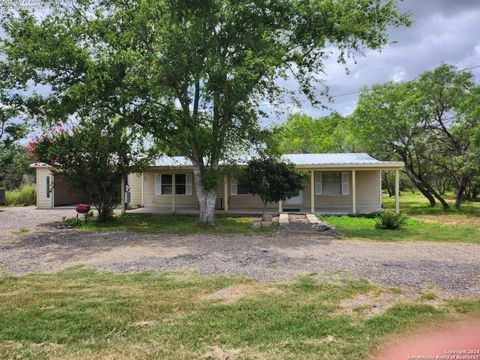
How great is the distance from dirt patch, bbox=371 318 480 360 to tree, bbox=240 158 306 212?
10336mm

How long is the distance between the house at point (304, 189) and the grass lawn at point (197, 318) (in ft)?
37.5

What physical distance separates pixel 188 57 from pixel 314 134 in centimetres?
3334

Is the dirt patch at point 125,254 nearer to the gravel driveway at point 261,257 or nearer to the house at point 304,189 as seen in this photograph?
the gravel driveway at point 261,257

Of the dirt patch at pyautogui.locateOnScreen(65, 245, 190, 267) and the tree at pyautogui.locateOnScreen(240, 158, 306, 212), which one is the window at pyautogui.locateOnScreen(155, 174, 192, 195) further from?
the dirt patch at pyautogui.locateOnScreen(65, 245, 190, 267)

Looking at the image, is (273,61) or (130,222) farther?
(130,222)

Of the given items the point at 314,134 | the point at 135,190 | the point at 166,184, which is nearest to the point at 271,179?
the point at 166,184

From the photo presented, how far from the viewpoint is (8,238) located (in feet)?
34.1

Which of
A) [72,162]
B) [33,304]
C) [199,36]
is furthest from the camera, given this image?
[72,162]

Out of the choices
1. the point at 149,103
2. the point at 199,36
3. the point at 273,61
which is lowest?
the point at 149,103

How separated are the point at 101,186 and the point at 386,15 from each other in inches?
462

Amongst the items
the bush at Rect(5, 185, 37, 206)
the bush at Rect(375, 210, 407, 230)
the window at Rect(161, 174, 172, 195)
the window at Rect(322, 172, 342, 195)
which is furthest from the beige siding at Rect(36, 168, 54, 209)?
the bush at Rect(375, 210, 407, 230)

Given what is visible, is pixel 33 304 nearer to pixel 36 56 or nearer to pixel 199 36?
pixel 36 56

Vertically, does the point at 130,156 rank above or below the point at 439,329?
above

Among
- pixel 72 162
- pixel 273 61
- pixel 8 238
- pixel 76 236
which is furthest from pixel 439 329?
pixel 72 162
